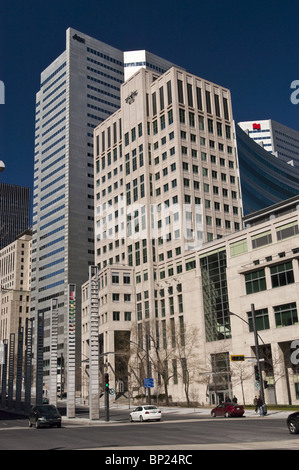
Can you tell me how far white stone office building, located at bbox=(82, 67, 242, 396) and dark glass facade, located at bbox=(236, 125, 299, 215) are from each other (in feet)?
26.3

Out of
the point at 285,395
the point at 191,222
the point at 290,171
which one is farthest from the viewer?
the point at 290,171

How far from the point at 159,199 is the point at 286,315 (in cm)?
4852

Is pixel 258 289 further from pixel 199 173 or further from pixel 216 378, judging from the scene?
pixel 199 173

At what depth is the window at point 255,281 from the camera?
2575 inches

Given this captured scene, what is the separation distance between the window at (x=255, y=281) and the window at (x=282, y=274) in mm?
1924

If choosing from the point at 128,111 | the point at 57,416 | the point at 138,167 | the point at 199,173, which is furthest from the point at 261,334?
the point at 128,111

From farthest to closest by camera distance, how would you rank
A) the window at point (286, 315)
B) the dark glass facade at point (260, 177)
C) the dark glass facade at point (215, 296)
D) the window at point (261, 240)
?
the dark glass facade at point (260, 177) → the dark glass facade at point (215, 296) → the window at point (261, 240) → the window at point (286, 315)

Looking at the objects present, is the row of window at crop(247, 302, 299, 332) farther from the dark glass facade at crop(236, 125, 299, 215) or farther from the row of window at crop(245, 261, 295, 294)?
the dark glass facade at crop(236, 125, 299, 215)

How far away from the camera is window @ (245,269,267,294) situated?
65.4 m

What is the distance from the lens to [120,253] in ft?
364

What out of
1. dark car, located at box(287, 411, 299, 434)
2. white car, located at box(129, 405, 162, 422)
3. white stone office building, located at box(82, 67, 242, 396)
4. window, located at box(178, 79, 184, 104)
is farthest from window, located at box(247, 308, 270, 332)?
window, located at box(178, 79, 184, 104)

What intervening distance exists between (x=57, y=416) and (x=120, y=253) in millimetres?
75236

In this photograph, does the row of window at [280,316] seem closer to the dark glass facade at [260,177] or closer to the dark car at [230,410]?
the dark car at [230,410]

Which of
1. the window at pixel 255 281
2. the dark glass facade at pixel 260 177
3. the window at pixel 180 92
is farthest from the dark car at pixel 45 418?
the dark glass facade at pixel 260 177
